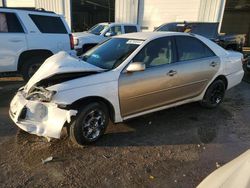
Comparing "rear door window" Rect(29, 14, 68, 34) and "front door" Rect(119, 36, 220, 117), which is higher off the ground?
"rear door window" Rect(29, 14, 68, 34)

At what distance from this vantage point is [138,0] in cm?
1664

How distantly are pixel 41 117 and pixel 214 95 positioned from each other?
3.56 meters

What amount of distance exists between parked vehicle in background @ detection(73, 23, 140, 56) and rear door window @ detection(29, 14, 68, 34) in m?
2.60

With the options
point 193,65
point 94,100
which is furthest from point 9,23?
point 193,65

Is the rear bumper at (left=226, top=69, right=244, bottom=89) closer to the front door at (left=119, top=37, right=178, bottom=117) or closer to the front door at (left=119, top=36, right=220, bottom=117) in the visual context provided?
the front door at (left=119, top=36, right=220, bottom=117)

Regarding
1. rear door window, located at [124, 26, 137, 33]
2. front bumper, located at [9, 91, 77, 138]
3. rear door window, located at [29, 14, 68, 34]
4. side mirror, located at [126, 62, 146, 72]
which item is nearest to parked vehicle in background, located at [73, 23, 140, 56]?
rear door window, located at [124, 26, 137, 33]

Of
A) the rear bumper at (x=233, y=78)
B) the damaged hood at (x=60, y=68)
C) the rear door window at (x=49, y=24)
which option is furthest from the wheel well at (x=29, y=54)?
the rear bumper at (x=233, y=78)

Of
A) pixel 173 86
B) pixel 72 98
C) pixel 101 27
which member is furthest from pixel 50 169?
pixel 101 27

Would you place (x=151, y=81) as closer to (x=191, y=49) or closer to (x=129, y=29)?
(x=191, y=49)

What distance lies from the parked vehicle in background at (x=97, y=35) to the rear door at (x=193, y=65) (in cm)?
588

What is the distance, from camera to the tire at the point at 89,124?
3.62 meters

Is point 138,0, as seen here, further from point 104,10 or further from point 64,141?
point 64,141

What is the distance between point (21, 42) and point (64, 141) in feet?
12.0

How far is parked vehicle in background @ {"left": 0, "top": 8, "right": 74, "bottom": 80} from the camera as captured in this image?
6.37 m
